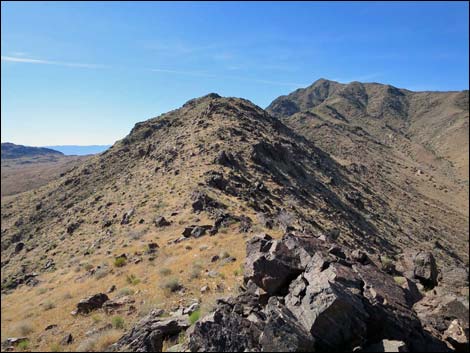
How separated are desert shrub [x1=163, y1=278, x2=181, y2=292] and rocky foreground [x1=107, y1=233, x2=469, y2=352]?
333 cm

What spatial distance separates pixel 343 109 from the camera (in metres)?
198

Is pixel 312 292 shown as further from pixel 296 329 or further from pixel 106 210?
pixel 106 210

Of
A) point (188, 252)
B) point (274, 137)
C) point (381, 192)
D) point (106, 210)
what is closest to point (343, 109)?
point (381, 192)

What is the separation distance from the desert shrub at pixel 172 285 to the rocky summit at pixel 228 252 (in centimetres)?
14

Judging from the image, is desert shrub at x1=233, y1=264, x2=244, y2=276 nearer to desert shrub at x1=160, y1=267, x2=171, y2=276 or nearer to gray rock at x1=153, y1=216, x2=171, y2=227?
desert shrub at x1=160, y1=267, x2=171, y2=276

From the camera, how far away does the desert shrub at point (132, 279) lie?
1833 cm

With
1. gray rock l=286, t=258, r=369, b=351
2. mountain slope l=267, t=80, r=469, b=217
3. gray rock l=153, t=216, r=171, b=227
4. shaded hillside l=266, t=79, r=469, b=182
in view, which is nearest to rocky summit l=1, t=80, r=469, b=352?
gray rock l=286, t=258, r=369, b=351

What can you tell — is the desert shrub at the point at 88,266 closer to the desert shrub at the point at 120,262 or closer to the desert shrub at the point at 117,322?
the desert shrub at the point at 120,262

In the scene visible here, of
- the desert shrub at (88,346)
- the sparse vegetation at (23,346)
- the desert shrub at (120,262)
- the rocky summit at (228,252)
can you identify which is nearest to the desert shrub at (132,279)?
the rocky summit at (228,252)

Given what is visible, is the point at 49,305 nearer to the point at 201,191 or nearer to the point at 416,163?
the point at 201,191

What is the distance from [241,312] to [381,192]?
75.6 metres

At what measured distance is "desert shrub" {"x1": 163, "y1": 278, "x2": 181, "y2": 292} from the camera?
15.8 metres

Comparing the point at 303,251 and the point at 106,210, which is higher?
the point at 303,251

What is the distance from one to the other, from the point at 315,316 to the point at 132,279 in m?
13.3
